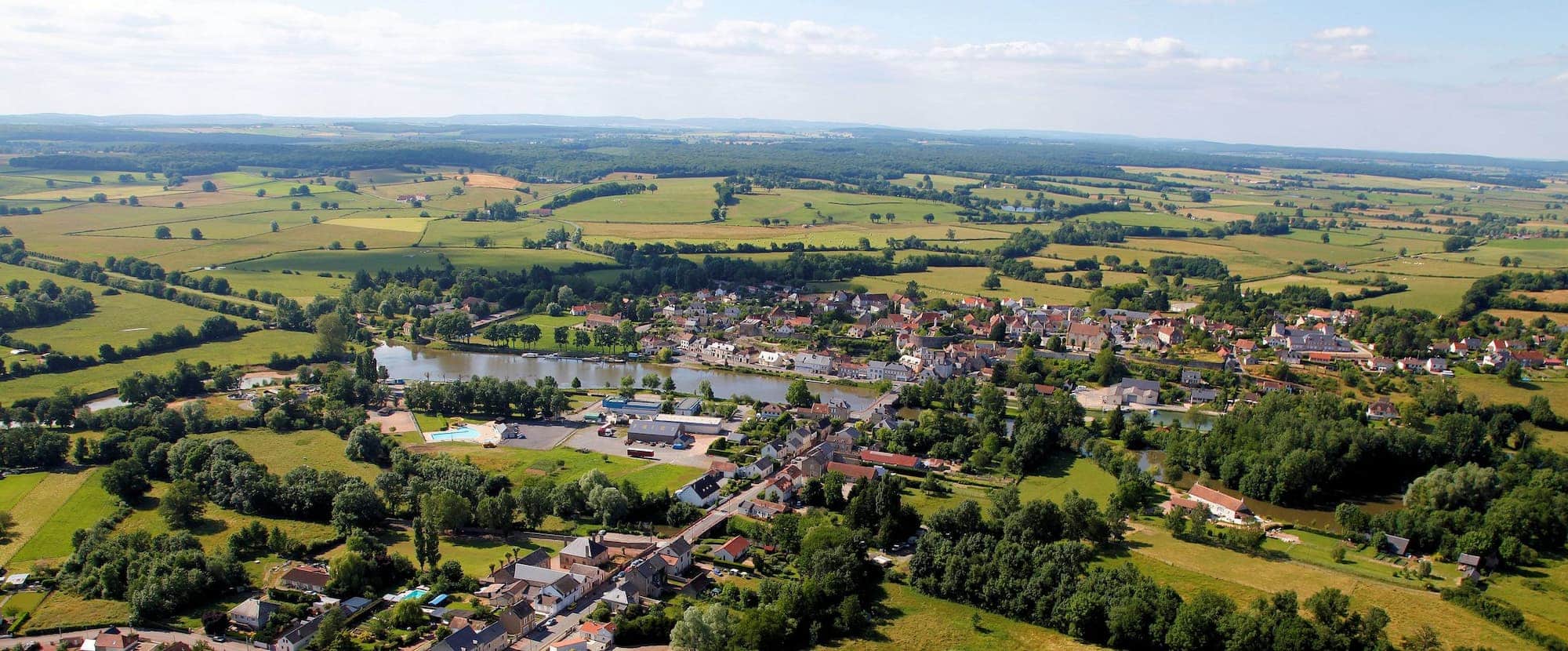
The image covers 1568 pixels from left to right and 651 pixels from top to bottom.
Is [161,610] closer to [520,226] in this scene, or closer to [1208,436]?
[1208,436]

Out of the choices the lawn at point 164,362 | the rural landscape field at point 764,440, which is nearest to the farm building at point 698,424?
the rural landscape field at point 764,440

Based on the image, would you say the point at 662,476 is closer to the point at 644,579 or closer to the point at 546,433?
the point at 546,433

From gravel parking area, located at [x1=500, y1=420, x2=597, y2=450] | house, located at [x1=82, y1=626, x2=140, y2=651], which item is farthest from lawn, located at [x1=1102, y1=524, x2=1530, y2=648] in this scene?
house, located at [x1=82, y1=626, x2=140, y2=651]

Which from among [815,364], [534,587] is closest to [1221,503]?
[534,587]

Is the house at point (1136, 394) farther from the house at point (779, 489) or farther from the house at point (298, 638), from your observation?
the house at point (298, 638)

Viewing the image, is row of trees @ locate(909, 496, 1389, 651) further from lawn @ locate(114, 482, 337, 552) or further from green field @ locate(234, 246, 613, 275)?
green field @ locate(234, 246, 613, 275)
